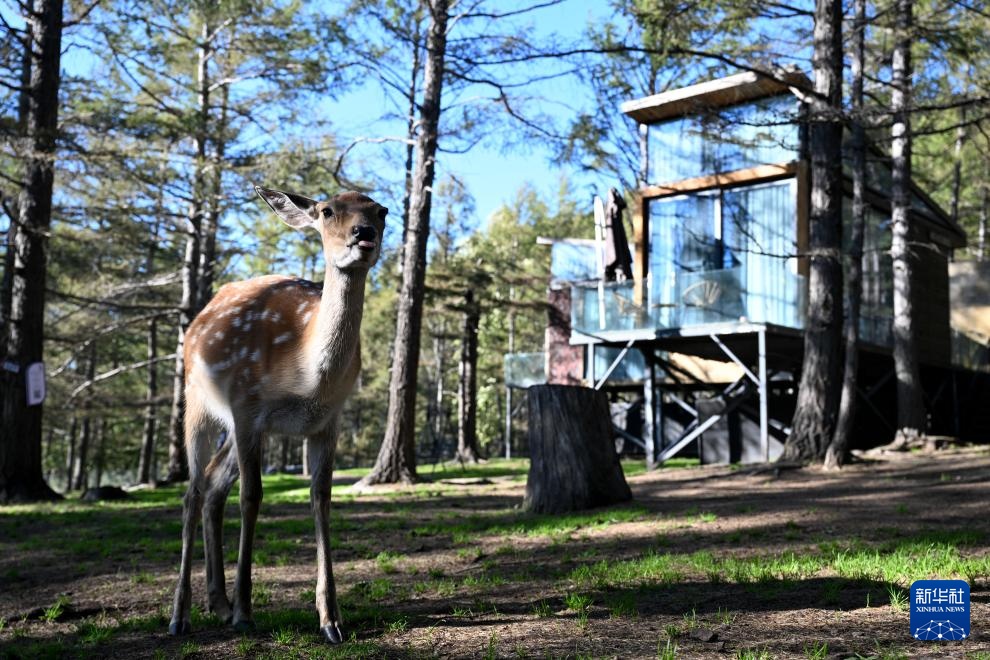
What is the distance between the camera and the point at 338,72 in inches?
635

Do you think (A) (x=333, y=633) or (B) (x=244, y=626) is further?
(B) (x=244, y=626)

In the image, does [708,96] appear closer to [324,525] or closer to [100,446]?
[324,525]

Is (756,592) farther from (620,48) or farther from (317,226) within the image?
(620,48)

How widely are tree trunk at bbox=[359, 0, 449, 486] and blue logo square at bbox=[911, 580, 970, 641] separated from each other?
11.2 metres

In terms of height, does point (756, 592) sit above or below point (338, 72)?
below

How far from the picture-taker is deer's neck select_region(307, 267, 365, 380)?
446 cm

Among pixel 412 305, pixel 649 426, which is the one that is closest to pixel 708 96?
pixel 649 426

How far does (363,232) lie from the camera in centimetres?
429

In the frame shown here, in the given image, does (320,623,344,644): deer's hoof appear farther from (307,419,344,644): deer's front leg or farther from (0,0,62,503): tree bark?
(0,0,62,503): tree bark

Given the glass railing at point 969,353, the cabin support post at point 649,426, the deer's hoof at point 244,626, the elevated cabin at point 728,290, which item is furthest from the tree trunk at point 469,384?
the deer's hoof at point 244,626

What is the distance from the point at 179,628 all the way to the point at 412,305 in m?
10.6

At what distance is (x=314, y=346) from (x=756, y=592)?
2779mm

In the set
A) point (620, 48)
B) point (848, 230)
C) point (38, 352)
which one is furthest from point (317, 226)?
point (848, 230)

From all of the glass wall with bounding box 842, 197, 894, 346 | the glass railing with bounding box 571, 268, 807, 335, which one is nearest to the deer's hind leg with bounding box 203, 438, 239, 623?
the glass railing with bounding box 571, 268, 807, 335
